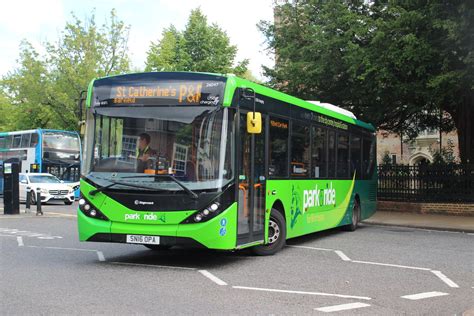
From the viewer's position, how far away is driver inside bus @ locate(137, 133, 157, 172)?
9.34 metres

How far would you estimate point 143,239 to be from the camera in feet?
30.4

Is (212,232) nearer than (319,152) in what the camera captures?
Yes

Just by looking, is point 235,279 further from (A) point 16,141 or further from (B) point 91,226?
(A) point 16,141

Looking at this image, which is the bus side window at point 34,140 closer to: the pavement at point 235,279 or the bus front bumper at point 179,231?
the pavement at point 235,279

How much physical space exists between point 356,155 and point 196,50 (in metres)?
34.0

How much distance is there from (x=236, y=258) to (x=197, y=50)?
130ft

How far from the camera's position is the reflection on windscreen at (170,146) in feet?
30.2

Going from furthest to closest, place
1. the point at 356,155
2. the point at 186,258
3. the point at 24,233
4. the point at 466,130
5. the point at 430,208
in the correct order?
the point at 466,130
the point at 430,208
the point at 356,155
the point at 24,233
the point at 186,258

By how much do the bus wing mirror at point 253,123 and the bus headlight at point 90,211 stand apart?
2.65m

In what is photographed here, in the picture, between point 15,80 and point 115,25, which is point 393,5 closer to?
point 115,25

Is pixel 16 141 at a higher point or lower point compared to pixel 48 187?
higher

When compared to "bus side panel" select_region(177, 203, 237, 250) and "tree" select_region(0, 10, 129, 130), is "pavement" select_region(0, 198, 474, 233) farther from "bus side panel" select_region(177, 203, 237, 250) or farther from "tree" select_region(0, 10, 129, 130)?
"tree" select_region(0, 10, 129, 130)

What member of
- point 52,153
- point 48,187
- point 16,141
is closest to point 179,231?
point 48,187

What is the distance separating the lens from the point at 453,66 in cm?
1986
